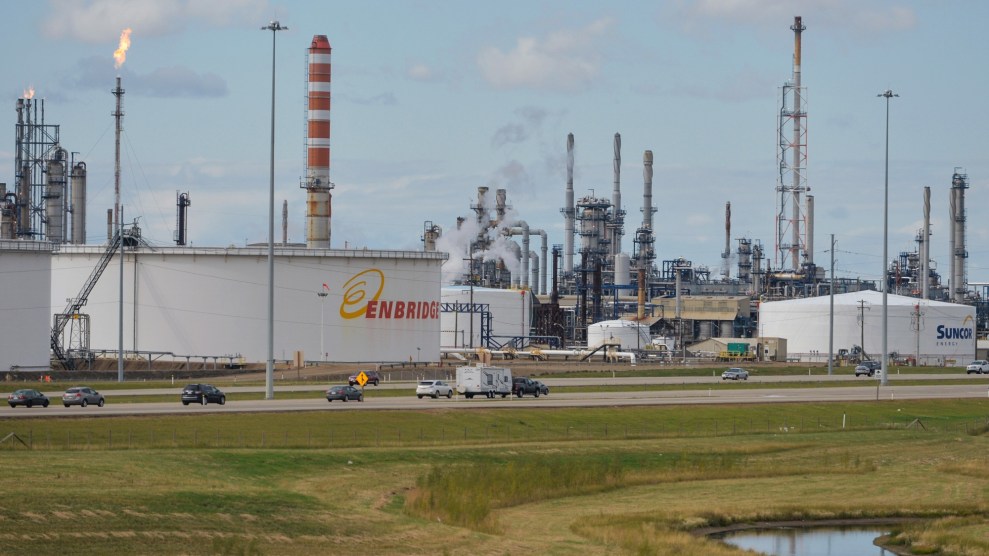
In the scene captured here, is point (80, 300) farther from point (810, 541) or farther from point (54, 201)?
point (810, 541)

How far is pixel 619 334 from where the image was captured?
14988 centimetres

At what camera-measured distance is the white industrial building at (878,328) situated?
5827 inches

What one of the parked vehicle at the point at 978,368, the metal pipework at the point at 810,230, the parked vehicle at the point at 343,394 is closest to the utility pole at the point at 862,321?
the parked vehicle at the point at 978,368

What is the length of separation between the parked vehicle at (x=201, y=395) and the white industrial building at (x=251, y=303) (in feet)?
126

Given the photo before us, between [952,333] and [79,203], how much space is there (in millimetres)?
88092

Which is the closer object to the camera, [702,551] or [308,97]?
[702,551]

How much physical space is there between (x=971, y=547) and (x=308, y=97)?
2943 inches

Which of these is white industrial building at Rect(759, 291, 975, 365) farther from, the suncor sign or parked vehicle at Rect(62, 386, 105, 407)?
parked vehicle at Rect(62, 386, 105, 407)

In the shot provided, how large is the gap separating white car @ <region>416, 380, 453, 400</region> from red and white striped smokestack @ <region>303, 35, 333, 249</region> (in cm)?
3628

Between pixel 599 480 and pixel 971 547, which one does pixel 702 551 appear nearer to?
pixel 971 547

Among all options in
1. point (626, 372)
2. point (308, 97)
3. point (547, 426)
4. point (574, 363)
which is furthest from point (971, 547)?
point (574, 363)

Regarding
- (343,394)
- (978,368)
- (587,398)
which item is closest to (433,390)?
(343,394)

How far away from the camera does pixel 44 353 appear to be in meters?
93.4

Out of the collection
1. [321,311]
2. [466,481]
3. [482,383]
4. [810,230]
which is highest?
[810,230]
